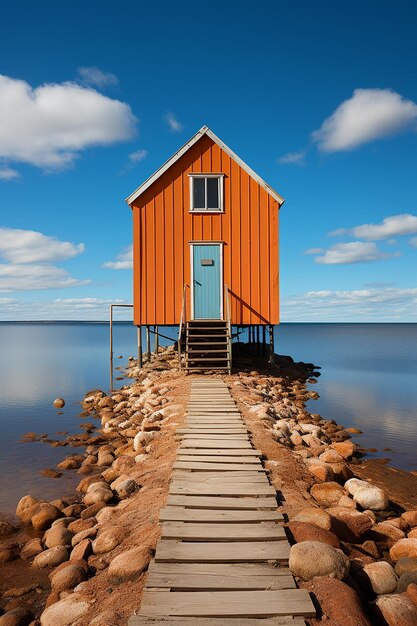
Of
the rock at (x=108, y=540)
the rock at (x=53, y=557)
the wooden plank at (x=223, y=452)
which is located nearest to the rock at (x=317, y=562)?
the rock at (x=108, y=540)

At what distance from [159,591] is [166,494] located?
199 cm

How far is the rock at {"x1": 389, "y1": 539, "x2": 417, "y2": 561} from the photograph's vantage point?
397 cm

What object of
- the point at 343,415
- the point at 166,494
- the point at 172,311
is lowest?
the point at 343,415

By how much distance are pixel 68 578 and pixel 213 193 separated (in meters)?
12.8

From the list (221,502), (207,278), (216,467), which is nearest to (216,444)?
(216,467)

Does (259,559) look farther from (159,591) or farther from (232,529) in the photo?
(159,591)

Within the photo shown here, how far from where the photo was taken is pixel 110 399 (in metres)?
13.7

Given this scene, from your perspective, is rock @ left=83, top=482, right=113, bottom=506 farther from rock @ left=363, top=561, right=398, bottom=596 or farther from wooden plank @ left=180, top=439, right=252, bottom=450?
rock @ left=363, top=561, right=398, bottom=596

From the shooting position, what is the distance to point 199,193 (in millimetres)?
14906

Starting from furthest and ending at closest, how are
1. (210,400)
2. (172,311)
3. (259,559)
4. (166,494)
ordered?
(172,311) → (210,400) → (166,494) → (259,559)

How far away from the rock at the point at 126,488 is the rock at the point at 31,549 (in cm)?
110

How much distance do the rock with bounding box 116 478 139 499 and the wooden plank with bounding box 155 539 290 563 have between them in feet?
7.09

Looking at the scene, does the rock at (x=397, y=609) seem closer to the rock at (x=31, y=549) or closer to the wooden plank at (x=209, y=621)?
the wooden plank at (x=209, y=621)

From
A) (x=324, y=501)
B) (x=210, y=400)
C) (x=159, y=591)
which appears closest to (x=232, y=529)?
(x=159, y=591)
